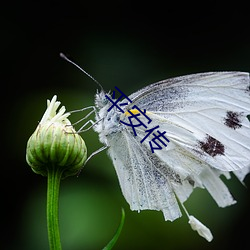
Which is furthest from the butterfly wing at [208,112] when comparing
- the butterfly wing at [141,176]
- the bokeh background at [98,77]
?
the bokeh background at [98,77]

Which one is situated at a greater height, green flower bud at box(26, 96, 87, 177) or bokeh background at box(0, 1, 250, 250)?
bokeh background at box(0, 1, 250, 250)

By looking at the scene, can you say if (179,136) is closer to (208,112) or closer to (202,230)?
(208,112)

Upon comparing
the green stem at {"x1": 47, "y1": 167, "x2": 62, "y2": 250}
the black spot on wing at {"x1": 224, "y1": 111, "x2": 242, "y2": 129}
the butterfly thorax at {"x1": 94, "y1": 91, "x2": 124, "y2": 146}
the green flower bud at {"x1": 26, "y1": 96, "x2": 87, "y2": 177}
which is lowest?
the green stem at {"x1": 47, "y1": 167, "x2": 62, "y2": 250}

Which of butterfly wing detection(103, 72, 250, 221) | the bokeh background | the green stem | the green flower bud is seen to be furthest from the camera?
the bokeh background

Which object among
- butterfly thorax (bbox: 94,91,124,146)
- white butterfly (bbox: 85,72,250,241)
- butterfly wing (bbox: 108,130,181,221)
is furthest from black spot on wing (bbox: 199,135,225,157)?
butterfly thorax (bbox: 94,91,124,146)

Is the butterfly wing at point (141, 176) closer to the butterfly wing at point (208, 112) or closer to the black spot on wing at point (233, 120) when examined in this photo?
the butterfly wing at point (208, 112)

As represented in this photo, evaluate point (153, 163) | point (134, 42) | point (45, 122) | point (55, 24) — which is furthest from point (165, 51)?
point (45, 122)

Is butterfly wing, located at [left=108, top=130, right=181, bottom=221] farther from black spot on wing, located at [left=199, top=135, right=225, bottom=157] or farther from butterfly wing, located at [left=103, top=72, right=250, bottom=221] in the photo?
black spot on wing, located at [left=199, top=135, right=225, bottom=157]
